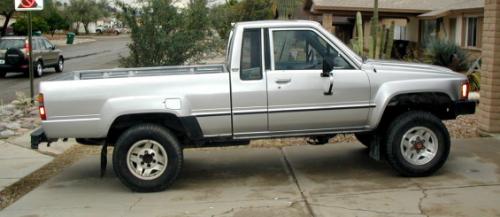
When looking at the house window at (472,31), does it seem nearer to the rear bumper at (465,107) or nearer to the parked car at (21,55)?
the parked car at (21,55)

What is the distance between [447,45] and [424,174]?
45.1 ft

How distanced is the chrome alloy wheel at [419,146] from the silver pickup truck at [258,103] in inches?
0.4

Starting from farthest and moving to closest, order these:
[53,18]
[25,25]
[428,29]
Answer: [53,18], [25,25], [428,29]

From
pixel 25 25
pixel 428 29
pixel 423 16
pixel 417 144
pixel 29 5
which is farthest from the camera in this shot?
pixel 25 25

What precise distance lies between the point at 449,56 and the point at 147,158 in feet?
49.1

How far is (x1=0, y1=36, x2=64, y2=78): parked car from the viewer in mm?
23797

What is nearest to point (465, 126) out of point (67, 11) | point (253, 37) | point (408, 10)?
point (253, 37)

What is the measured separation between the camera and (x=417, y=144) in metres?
7.20

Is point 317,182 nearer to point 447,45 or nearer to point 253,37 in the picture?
point 253,37

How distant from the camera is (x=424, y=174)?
7.21 meters

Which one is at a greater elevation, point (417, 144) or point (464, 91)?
point (464, 91)

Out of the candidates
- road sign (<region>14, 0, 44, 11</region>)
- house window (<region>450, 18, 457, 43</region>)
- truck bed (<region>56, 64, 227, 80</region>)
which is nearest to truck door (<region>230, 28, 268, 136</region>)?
truck bed (<region>56, 64, 227, 80</region>)

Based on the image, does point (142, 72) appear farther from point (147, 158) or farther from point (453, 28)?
point (453, 28)

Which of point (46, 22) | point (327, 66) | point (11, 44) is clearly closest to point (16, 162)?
point (327, 66)
